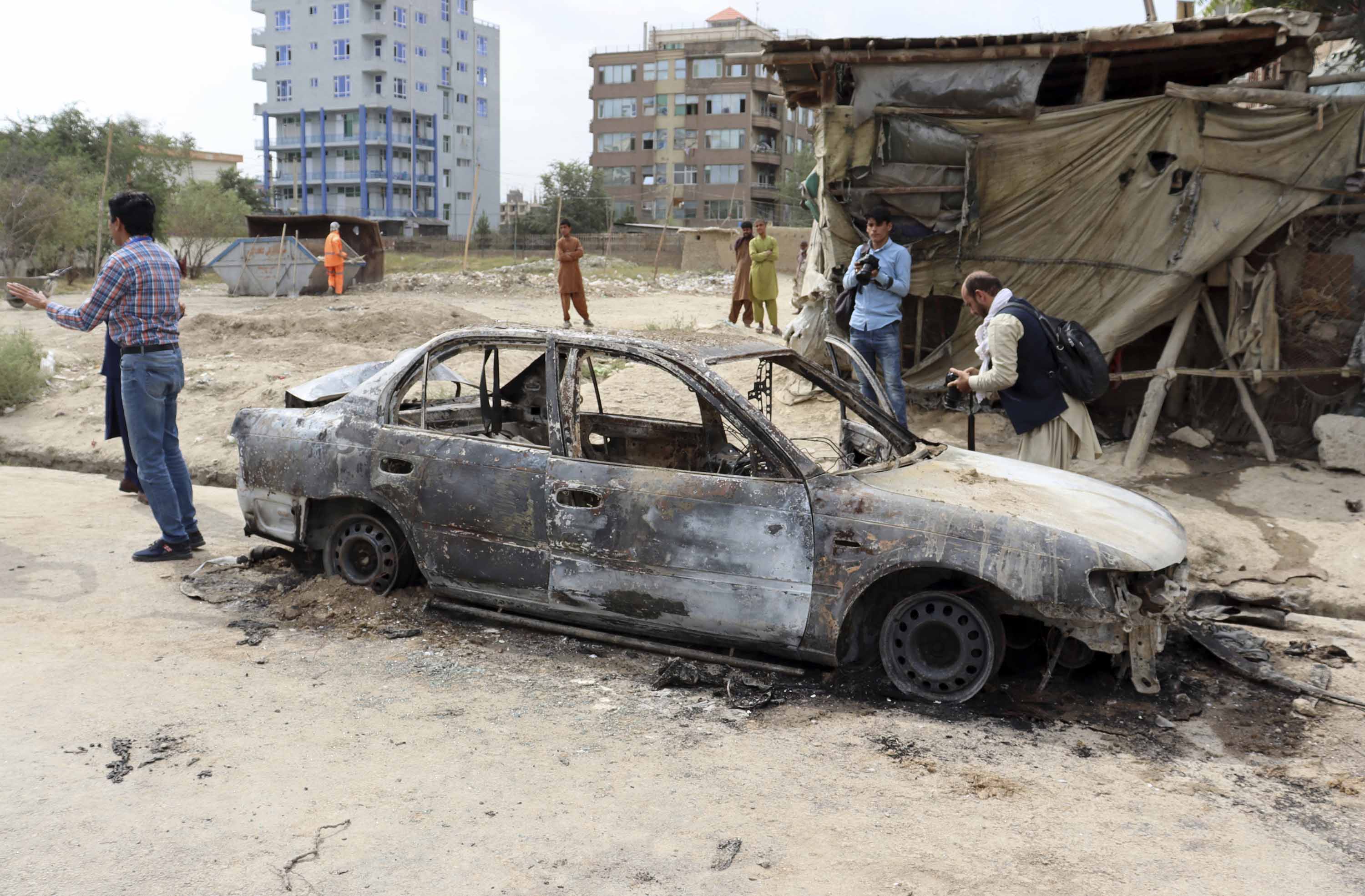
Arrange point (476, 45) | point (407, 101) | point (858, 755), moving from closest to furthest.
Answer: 1. point (858, 755)
2. point (407, 101)
3. point (476, 45)

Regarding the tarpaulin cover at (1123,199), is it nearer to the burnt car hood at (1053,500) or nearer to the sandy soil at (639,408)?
the sandy soil at (639,408)

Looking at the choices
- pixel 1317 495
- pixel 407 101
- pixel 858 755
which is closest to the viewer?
pixel 858 755

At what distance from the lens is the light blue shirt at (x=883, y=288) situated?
7.99 m

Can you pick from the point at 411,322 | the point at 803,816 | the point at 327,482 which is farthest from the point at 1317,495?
the point at 411,322

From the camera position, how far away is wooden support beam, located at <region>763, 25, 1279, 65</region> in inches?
331

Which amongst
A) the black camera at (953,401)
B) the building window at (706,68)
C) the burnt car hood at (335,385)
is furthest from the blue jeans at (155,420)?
the building window at (706,68)

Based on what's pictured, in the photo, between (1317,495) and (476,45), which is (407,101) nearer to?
(476,45)

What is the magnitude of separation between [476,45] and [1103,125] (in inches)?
3293

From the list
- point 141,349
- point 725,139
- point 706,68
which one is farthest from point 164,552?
point 706,68

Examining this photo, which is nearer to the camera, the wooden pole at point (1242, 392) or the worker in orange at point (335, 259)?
the wooden pole at point (1242, 392)

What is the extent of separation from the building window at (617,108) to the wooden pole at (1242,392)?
77.2 m

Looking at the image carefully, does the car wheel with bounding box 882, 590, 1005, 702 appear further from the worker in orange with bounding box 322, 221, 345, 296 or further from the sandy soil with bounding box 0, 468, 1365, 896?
the worker in orange with bounding box 322, 221, 345, 296

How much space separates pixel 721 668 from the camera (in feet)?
15.1

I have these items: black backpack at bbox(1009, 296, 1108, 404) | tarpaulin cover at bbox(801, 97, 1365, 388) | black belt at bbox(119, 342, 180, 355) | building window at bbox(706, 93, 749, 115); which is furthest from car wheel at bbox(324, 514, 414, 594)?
building window at bbox(706, 93, 749, 115)
